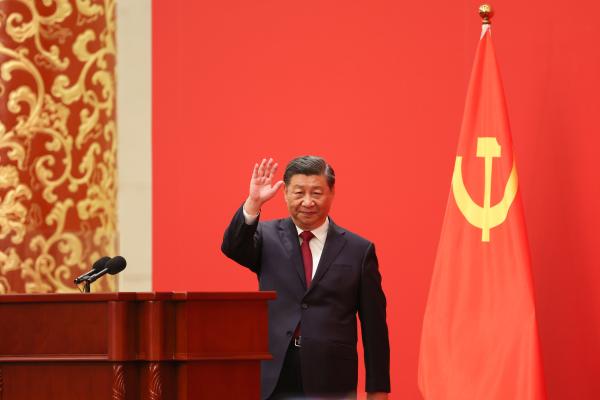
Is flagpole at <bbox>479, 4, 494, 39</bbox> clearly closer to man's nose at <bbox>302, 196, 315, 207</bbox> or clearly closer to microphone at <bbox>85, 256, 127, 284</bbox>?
man's nose at <bbox>302, 196, 315, 207</bbox>

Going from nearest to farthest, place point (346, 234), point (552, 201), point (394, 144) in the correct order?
point (346, 234) → point (552, 201) → point (394, 144)

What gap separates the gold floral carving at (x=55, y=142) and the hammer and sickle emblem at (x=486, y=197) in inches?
74.0

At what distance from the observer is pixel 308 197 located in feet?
11.6

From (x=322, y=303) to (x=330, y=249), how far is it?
0.19 metres

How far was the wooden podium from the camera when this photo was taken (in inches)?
99.6

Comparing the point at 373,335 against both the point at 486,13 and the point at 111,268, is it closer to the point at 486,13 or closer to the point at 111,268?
the point at 111,268

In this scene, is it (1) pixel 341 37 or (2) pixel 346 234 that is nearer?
(2) pixel 346 234

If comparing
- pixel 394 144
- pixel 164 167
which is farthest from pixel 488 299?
pixel 164 167

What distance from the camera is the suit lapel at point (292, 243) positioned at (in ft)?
11.6

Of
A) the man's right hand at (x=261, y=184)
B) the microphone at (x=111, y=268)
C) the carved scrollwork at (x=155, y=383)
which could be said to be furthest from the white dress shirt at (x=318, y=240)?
the carved scrollwork at (x=155, y=383)

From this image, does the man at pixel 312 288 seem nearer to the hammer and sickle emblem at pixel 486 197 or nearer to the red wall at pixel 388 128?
the hammer and sickle emblem at pixel 486 197

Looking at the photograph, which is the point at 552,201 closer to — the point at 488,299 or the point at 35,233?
the point at 488,299

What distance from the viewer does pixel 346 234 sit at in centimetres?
362

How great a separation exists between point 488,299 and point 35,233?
2210 millimetres
